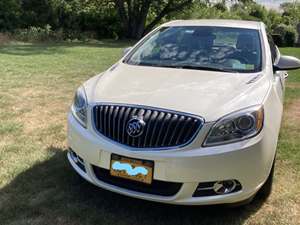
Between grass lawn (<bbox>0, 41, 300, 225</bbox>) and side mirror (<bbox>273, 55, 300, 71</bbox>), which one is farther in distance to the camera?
side mirror (<bbox>273, 55, 300, 71</bbox>)

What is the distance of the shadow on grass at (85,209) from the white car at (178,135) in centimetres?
26

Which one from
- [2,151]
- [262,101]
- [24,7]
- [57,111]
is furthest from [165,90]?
[24,7]

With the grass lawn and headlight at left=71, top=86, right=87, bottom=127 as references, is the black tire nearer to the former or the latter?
the grass lawn

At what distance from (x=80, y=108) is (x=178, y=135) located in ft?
3.02

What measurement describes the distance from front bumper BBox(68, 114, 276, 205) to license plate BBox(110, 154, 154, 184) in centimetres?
4

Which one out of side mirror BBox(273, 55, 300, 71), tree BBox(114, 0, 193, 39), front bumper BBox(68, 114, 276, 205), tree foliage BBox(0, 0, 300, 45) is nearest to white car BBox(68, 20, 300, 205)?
front bumper BBox(68, 114, 276, 205)

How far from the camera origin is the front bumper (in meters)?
2.81

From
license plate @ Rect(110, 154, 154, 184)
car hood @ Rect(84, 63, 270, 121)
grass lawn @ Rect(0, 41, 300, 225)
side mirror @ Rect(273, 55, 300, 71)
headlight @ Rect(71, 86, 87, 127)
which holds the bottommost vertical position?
grass lawn @ Rect(0, 41, 300, 225)

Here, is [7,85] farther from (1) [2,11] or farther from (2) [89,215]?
(1) [2,11]

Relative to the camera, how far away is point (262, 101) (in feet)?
10.2

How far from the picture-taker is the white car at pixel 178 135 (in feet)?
9.29

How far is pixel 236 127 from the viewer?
290 cm

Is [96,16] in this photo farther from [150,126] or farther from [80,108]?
[150,126]

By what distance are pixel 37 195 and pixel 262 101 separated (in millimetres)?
1927
